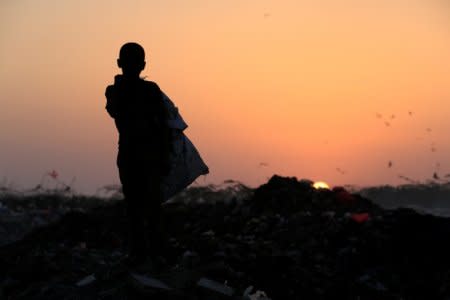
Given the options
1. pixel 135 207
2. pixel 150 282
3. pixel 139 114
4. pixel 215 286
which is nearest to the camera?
pixel 150 282

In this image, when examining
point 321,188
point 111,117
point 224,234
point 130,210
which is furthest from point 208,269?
point 321,188

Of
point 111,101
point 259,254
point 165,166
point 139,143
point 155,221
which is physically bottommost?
point 259,254

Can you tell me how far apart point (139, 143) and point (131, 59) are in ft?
2.65

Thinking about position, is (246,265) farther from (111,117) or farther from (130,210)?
(111,117)

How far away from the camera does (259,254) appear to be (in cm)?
912

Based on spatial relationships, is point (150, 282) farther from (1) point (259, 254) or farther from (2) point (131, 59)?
(1) point (259, 254)

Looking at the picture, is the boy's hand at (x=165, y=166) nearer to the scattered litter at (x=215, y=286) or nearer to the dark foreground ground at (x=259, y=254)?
the dark foreground ground at (x=259, y=254)

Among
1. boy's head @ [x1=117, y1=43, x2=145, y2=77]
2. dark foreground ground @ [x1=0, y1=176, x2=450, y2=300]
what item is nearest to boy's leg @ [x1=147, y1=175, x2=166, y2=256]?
dark foreground ground @ [x1=0, y1=176, x2=450, y2=300]

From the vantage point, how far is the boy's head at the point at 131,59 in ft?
20.4

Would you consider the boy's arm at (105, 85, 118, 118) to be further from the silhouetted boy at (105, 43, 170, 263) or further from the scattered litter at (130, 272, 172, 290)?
the scattered litter at (130, 272, 172, 290)

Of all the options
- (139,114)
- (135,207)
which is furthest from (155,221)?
(139,114)

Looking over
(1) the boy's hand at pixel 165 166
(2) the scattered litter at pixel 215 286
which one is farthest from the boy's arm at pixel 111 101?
(2) the scattered litter at pixel 215 286

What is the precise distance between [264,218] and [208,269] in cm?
533

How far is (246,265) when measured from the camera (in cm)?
869
